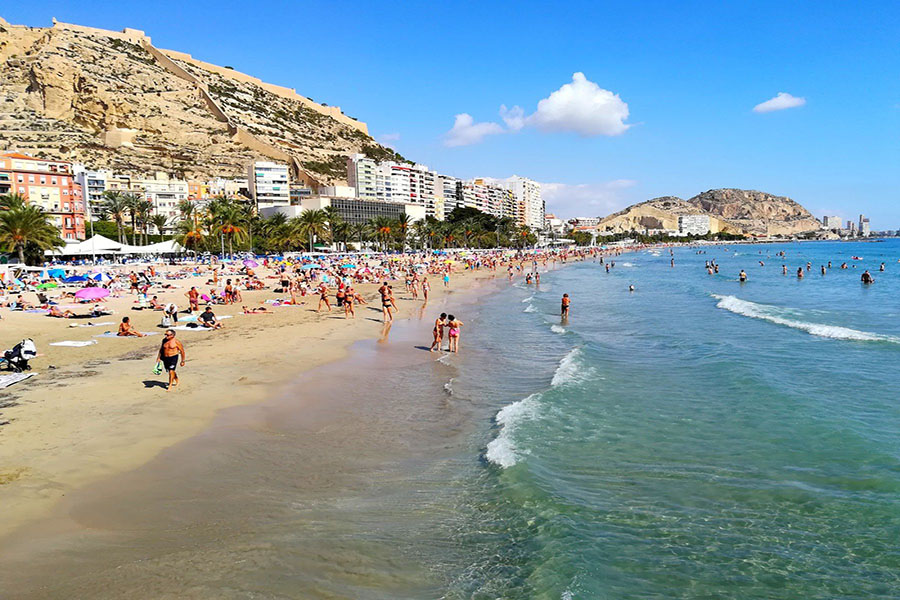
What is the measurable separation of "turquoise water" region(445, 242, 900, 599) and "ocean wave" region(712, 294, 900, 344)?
2.58ft

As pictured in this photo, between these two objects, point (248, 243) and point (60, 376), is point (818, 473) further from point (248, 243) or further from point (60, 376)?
point (248, 243)

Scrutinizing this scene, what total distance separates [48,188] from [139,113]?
5791cm

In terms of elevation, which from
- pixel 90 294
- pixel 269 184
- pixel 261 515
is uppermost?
pixel 269 184

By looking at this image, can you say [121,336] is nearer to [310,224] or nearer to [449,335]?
[449,335]

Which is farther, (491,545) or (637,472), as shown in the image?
(637,472)

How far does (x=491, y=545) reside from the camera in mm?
5855

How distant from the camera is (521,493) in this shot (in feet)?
23.3

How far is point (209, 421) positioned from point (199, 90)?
148m

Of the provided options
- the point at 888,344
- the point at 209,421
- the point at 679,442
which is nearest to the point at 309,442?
the point at 209,421

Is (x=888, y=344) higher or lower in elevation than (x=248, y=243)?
lower

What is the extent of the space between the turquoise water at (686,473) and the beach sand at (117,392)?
15.4ft

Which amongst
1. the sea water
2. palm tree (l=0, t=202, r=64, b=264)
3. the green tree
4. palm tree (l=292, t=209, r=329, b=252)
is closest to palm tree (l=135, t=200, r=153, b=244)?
palm tree (l=292, t=209, r=329, b=252)

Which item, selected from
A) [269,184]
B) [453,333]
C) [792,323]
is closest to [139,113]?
[269,184]

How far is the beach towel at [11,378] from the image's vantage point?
11.3 meters
